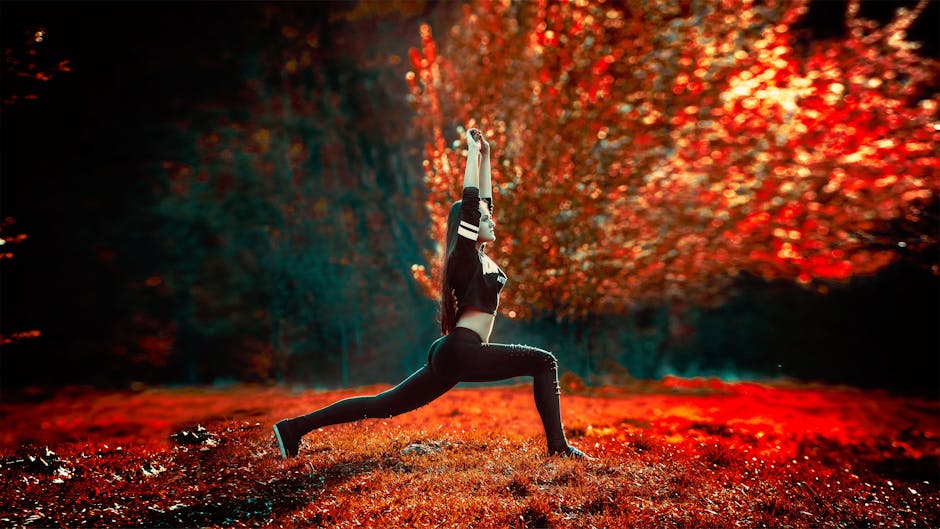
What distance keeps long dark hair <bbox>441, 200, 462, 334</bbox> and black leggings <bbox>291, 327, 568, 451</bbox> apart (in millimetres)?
152

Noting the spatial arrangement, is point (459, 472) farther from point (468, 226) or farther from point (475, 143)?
point (475, 143)

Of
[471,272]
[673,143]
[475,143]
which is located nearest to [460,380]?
[471,272]

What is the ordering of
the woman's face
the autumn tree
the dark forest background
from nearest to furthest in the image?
the woman's face
the autumn tree
the dark forest background

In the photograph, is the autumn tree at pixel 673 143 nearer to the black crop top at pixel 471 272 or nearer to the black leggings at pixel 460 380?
the black crop top at pixel 471 272

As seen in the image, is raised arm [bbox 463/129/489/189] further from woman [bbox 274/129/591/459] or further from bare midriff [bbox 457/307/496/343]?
bare midriff [bbox 457/307/496/343]

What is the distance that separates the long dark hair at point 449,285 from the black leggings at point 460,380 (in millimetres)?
152

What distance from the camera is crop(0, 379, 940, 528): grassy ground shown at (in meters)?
3.80

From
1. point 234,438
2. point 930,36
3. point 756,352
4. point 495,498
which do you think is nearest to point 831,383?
point 756,352

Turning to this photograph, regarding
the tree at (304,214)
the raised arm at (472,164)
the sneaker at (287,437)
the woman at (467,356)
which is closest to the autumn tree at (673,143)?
the tree at (304,214)

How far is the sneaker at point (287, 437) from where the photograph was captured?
176 inches

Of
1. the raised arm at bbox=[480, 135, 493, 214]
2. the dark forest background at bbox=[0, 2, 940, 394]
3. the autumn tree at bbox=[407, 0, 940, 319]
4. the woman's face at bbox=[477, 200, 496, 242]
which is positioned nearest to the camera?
the woman's face at bbox=[477, 200, 496, 242]

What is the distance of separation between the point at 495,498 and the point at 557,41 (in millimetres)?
8310

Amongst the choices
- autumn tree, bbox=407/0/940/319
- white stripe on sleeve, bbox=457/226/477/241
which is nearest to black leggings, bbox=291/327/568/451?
white stripe on sleeve, bbox=457/226/477/241

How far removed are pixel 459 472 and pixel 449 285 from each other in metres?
1.47
